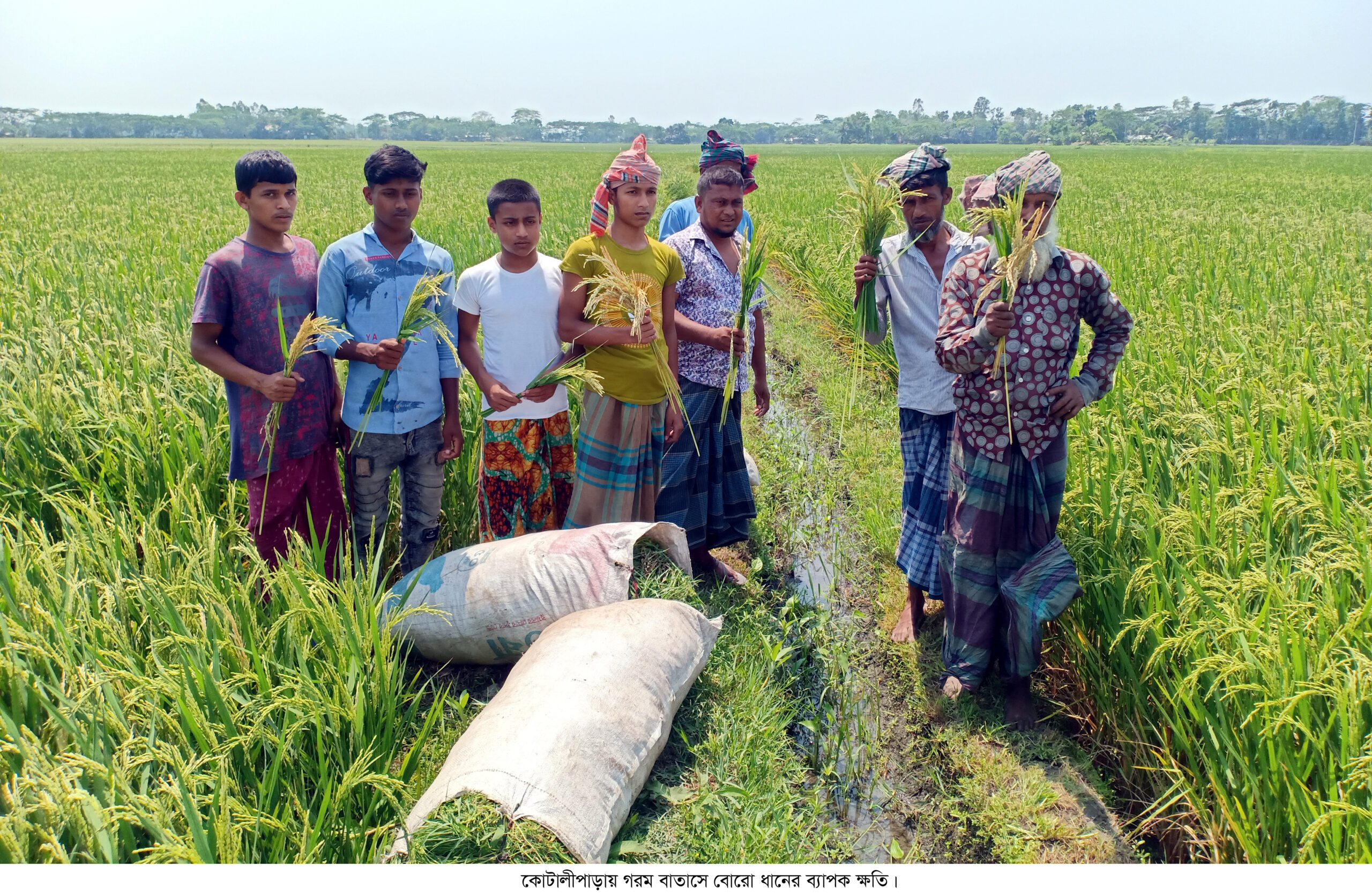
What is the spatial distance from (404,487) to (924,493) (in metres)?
2.09

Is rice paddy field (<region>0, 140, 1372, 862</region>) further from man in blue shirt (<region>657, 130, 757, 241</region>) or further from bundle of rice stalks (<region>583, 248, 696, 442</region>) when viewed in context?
bundle of rice stalks (<region>583, 248, 696, 442</region>)

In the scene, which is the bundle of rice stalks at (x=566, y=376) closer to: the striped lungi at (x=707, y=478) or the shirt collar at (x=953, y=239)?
the striped lungi at (x=707, y=478)

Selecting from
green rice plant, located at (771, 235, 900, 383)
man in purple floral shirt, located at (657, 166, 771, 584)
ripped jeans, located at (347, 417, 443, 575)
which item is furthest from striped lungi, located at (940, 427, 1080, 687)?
green rice plant, located at (771, 235, 900, 383)

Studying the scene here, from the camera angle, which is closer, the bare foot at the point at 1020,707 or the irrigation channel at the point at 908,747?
the irrigation channel at the point at 908,747

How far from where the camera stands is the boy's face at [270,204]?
274cm

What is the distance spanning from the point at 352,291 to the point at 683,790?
6.60ft

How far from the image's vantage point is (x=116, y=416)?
3.14m

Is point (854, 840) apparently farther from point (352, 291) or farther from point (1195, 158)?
point (1195, 158)

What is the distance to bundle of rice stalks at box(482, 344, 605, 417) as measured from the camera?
9.77 ft

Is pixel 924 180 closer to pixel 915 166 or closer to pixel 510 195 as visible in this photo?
pixel 915 166

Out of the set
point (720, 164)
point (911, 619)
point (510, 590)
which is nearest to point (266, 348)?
point (510, 590)

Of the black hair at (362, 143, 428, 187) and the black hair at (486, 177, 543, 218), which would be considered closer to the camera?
the black hair at (362, 143, 428, 187)

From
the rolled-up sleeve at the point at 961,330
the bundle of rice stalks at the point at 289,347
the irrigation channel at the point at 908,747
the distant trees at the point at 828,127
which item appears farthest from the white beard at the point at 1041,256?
the distant trees at the point at 828,127

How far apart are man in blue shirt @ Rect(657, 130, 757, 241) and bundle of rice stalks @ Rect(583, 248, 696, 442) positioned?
59 centimetres
